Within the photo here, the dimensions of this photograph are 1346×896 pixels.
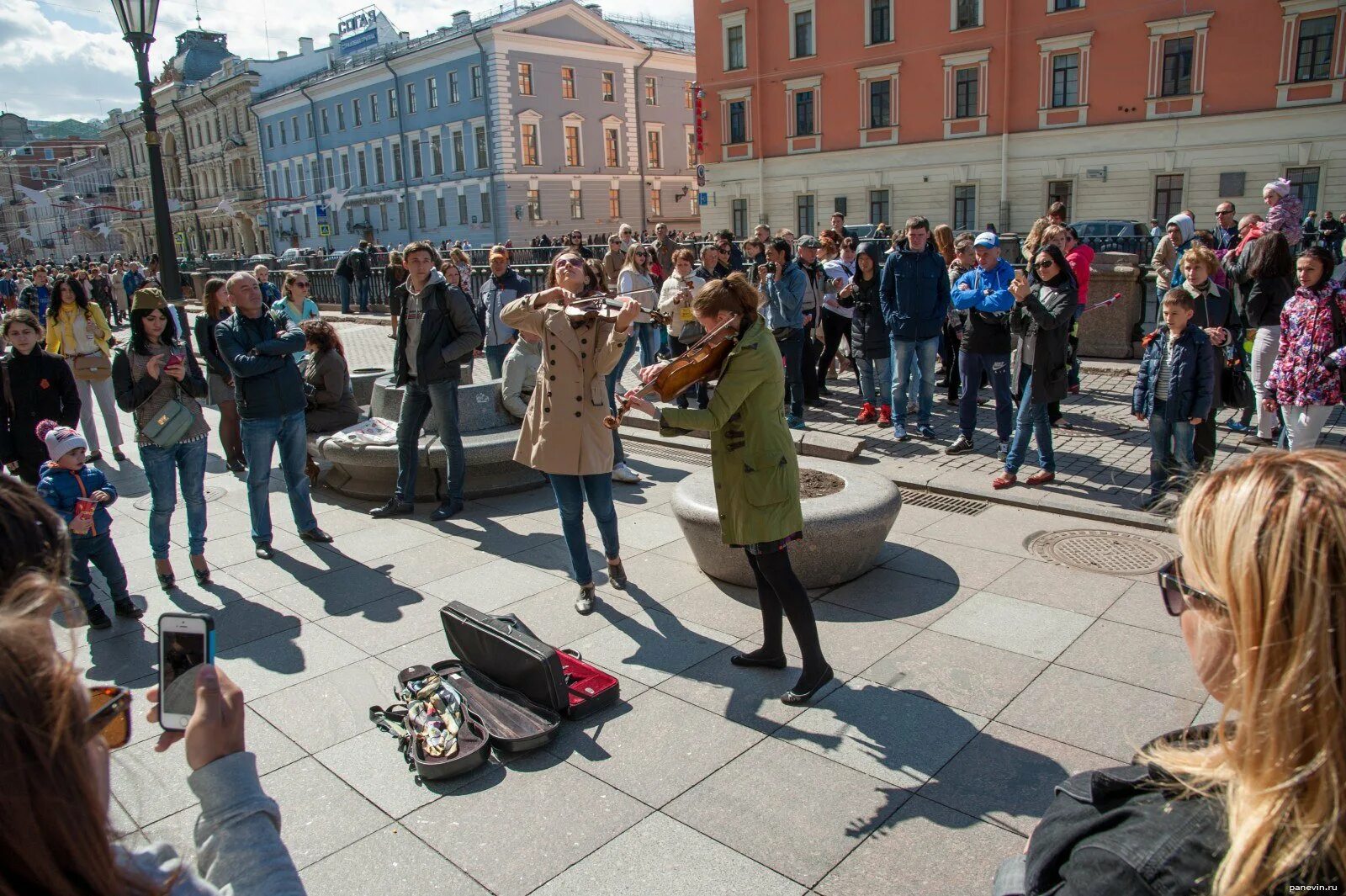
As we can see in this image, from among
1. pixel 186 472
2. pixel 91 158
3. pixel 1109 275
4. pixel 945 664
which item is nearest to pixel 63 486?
pixel 186 472

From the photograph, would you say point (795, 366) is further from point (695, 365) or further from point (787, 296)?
point (695, 365)

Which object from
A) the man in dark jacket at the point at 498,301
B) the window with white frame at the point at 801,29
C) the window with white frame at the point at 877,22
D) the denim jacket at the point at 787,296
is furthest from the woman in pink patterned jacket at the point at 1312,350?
the window with white frame at the point at 801,29

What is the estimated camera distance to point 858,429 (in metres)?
9.88

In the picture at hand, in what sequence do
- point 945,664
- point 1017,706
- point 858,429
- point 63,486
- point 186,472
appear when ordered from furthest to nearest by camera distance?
point 858,429, point 186,472, point 63,486, point 945,664, point 1017,706

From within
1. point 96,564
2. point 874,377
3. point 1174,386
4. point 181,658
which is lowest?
point 96,564

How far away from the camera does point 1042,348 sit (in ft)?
24.9

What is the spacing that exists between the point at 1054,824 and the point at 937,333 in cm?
804

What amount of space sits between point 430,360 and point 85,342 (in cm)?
550

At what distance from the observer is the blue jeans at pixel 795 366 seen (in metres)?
9.92

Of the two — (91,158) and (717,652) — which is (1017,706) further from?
(91,158)

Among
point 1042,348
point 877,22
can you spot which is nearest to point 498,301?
point 1042,348

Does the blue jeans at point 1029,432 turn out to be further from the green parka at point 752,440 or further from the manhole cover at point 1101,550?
the green parka at point 752,440

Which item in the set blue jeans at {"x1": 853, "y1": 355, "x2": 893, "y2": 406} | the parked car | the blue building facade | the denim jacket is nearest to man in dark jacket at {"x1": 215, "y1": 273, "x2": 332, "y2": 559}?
the denim jacket

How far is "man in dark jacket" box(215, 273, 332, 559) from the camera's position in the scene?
6566mm
